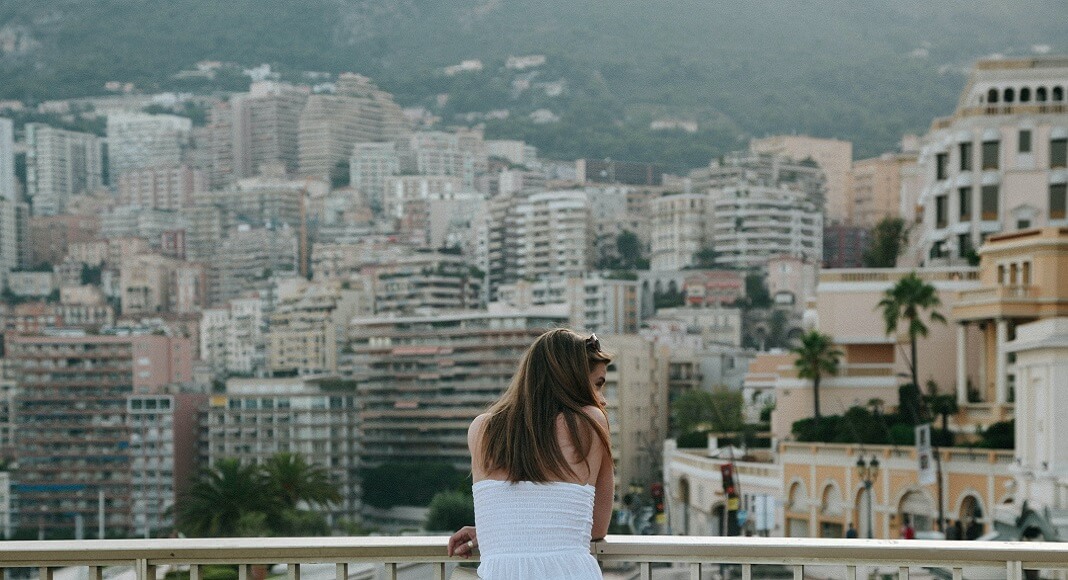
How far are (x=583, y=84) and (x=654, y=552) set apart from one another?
192m

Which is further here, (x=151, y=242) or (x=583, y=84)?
(x=583, y=84)

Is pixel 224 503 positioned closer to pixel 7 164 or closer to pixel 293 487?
pixel 293 487

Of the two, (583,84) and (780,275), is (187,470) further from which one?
(583,84)

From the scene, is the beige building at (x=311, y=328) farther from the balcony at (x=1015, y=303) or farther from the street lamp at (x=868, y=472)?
the balcony at (x=1015, y=303)

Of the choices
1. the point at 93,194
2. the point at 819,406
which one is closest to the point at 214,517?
the point at 819,406

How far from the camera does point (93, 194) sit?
563ft

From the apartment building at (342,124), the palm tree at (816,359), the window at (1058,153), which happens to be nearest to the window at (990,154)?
the window at (1058,153)

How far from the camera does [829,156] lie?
152 meters

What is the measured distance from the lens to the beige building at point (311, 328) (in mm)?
105875

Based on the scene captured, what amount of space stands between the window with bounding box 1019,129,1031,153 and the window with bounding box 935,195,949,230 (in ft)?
9.49

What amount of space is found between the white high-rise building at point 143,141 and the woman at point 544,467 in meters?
182

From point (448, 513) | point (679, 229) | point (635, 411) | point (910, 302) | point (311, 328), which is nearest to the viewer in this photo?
point (910, 302)

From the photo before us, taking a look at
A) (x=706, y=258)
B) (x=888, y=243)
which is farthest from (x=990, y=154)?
(x=706, y=258)

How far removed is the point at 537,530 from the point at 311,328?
105m
